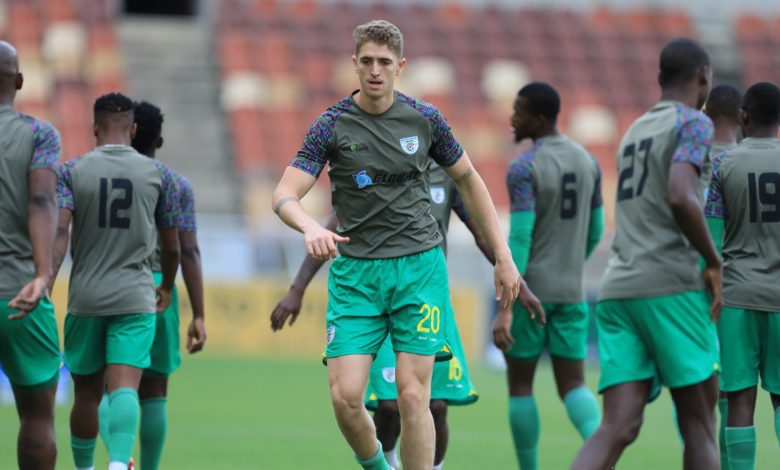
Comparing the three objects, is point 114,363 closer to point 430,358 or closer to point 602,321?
point 430,358

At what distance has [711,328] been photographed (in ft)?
21.2

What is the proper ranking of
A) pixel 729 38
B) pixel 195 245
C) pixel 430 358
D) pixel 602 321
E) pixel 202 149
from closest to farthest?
pixel 430 358 → pixel 602 321 → pixel 195 245 → pixel 202 149 → pixel 729 38

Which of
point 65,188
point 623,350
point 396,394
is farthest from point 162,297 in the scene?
point 623,350

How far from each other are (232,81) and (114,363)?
19189mm

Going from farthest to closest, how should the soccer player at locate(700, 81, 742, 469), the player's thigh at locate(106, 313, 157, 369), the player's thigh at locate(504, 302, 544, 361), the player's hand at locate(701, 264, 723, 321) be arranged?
1. the player's thigh at locate(504, 302, 544, 361)
2. the soccer player at locate(700, 81, 742, 469)
3. the player's thigh at locate(106, 313, 157, 369)
4. the player's hand at locate(701, 264, 723, 321)

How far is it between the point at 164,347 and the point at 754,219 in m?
3.66

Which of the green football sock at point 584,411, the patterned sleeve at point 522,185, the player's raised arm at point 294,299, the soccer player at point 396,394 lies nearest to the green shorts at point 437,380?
the soccer player at point 396,394

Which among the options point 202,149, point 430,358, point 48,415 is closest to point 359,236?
point 430,358

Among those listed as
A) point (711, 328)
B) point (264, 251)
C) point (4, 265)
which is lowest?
point (264, 251)

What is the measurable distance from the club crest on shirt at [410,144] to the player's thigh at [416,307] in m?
0.52

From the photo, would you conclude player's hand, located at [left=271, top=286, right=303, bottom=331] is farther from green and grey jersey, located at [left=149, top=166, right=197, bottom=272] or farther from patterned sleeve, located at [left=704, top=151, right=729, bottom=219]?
patterned sleeve, located at [left=704, top=151, right=729, bottom=219]

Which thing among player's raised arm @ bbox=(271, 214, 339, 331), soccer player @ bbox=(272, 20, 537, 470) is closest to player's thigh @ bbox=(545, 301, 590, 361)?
player's raised arm @ bbox=(271, 214, 339, 331)

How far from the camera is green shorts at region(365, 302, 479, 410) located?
7.75 m

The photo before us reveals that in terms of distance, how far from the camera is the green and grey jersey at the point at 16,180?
20.6 feet
